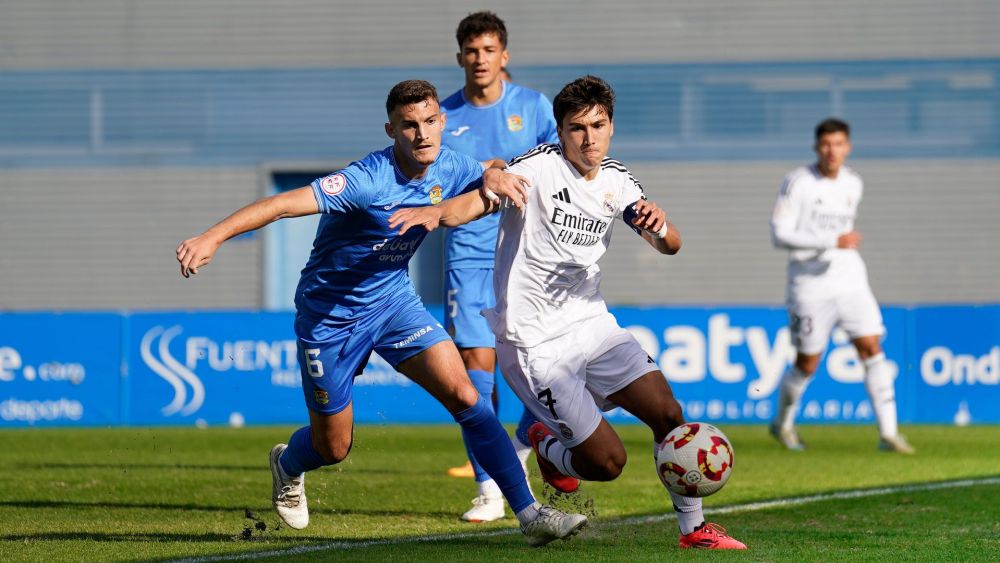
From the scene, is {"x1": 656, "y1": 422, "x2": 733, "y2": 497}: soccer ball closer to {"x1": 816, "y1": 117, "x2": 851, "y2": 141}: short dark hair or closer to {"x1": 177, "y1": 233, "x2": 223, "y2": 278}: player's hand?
{"x1": 177, "y1": 233, "x2": 223, "y2": 278}: player's hand

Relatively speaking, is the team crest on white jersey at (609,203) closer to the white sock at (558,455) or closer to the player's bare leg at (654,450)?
the player's bare leg at (654,450)

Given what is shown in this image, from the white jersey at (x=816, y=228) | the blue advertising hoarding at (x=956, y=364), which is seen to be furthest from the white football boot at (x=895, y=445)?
the blue advertising hoarding at (x=956, y=364)

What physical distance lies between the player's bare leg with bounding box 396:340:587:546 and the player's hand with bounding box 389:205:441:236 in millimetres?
700

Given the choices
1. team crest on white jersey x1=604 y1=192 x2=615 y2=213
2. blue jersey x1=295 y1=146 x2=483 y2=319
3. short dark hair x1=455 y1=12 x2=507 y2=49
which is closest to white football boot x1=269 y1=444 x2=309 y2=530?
blue jersey x1=295 y1=146 x2=483 y2=319

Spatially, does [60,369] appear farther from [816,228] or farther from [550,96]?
[550,96]

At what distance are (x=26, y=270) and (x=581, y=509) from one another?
16.9 metres

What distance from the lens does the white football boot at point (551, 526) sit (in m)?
5.92

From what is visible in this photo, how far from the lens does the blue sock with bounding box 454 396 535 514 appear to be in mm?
6125

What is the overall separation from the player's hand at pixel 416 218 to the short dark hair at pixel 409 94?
0.52 meters

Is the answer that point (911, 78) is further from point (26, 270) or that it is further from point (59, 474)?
point (59, 474)

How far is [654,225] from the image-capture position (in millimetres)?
5973

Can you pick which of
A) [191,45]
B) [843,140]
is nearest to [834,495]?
[843,140]

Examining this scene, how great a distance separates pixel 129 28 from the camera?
22.5m

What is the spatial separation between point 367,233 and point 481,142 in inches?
72.5
